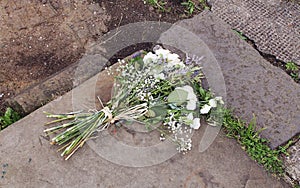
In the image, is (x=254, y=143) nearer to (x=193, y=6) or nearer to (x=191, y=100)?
(x=191, y=100)

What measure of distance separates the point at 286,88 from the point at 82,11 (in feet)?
5.07

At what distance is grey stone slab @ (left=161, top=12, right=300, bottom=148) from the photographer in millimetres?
2637

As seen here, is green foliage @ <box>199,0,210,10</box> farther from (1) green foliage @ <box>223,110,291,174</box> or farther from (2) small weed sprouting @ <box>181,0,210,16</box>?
(1) green foliage @ <box>223,110,291,174</box>

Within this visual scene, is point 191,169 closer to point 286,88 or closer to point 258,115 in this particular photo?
point 258,115

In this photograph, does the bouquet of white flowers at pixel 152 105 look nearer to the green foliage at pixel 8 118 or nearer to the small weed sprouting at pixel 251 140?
the small weed sprouting at pixel 251 140

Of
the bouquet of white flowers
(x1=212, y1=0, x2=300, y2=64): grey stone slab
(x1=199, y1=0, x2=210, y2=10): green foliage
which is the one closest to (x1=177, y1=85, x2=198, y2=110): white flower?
the bouquet of white flowers

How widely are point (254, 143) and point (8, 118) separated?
4.84ft

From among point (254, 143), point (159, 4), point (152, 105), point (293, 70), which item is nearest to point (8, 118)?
point (152, 105)

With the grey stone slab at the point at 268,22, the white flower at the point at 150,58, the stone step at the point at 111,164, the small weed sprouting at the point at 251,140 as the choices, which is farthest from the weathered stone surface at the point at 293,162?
the white flower at the point at 150,58

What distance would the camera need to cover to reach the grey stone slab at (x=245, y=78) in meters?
2.64

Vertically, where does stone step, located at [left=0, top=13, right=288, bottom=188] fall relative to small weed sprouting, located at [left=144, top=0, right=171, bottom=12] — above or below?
below

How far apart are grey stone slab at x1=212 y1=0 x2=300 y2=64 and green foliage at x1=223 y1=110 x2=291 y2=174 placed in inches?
28.1

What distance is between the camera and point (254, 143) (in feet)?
8.34

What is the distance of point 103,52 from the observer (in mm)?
2955
